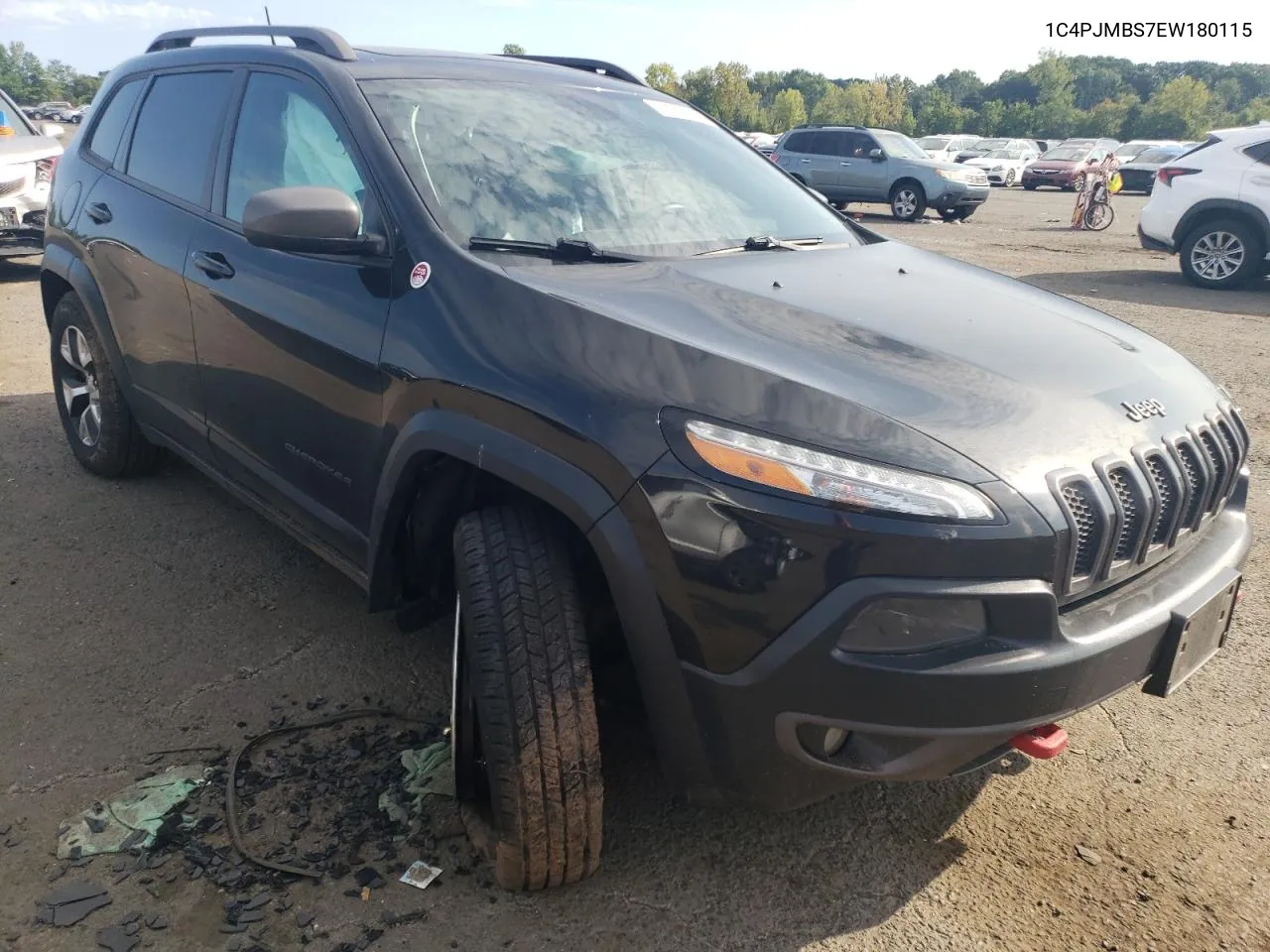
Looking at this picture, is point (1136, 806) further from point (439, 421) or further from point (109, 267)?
point (109, 267)

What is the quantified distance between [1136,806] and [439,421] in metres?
1.97

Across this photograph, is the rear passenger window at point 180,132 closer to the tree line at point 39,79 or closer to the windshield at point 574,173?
the windshield at point 574,173

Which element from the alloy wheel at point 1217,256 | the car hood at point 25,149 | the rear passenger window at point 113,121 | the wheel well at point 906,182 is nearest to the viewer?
the rear passenger window at point 113,121

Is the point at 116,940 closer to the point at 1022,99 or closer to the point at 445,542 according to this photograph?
the point at 445,542

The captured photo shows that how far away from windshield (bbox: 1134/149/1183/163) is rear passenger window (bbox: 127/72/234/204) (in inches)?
1181

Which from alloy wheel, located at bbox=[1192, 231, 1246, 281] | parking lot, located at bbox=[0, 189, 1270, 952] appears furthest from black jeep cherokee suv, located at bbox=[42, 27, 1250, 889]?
alloy wheel, located at bbox=[1192, 231, 1246, 281]

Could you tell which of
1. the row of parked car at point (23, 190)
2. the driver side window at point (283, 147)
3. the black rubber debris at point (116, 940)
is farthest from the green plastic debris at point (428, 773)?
the row of parked car at point (23, 190)

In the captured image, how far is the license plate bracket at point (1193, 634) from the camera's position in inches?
80.9

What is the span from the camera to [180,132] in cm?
366

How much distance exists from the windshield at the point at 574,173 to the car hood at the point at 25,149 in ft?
25.5

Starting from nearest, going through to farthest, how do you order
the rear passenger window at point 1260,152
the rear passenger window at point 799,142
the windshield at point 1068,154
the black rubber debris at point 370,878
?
the black rubber debris at point 370,878, the rear passenger window at point 1260,152, the rear passenger window at point 799,142, the windshield at point 1068,154

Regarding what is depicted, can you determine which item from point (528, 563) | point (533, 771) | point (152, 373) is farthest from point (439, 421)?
point (152, 373)

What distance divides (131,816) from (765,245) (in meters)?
2.22

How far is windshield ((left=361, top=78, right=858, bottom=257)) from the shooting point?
263 cm
